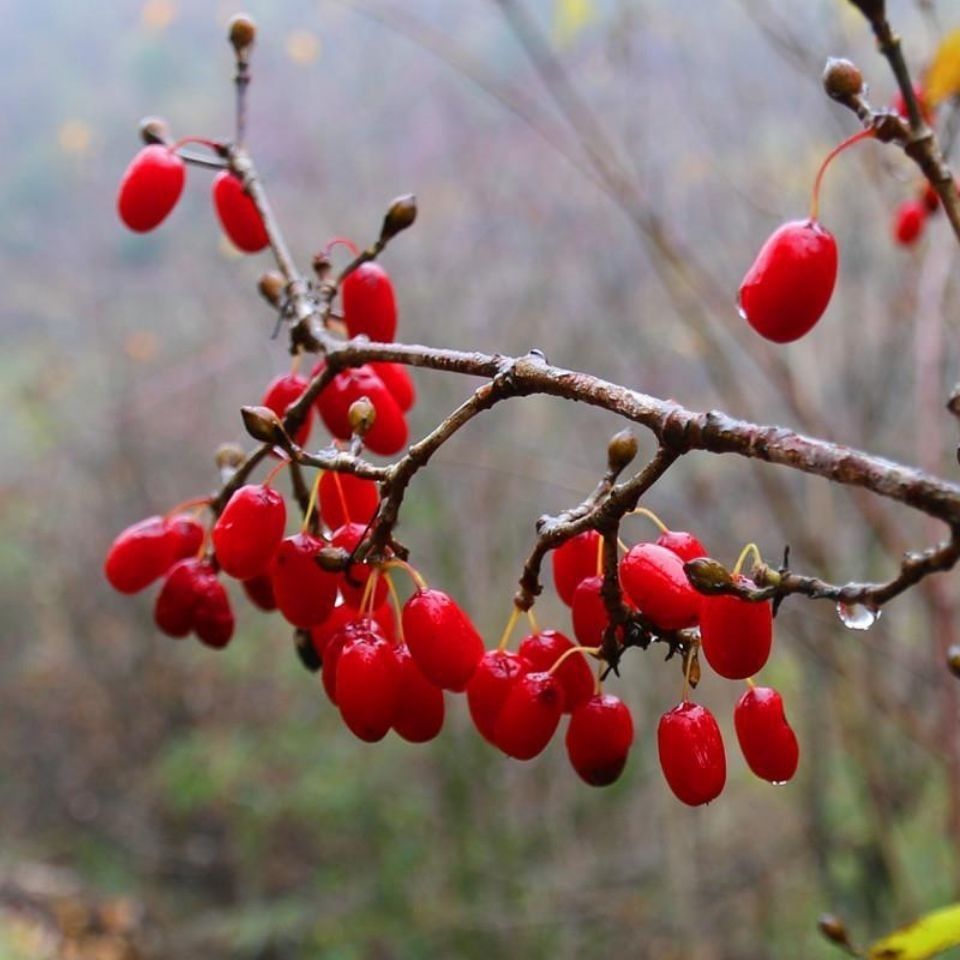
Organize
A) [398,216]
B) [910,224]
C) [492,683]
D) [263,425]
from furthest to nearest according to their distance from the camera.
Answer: [910,224] < [398,216] < [492,683] < [263,425]

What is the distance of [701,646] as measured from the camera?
30.5 inches

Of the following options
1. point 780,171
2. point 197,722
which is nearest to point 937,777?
point 780,171

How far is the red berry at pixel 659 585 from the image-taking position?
2.36 ft

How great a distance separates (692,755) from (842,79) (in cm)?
49

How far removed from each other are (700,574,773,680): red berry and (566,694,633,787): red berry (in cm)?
14

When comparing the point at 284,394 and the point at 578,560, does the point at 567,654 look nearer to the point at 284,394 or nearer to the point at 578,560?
the point at 578,560

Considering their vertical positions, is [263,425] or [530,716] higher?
[263,425]

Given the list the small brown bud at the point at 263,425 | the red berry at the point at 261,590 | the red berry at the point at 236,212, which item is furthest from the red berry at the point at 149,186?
the small brown bud at the point at 263,425

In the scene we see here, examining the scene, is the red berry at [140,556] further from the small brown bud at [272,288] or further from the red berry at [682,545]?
the red berry at [682,545]

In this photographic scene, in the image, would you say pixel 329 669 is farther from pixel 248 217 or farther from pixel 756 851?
pixel 756 851

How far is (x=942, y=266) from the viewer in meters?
2.04

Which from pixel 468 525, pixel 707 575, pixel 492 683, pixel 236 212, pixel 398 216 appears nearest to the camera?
pixel 707 575

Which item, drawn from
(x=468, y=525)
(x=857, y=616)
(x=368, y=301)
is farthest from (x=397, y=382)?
(x=468, y=525)

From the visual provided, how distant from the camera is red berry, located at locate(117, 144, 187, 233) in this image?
121 centimetres
